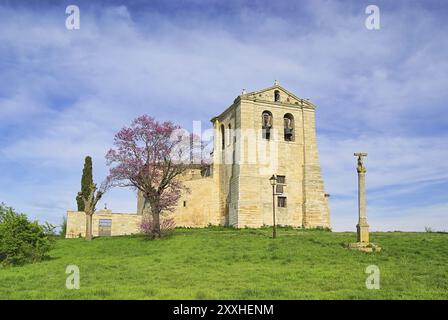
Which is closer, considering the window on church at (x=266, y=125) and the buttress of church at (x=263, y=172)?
the buttress of church at (x=263, y=172)

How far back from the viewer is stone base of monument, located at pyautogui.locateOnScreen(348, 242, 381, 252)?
60.8 ft

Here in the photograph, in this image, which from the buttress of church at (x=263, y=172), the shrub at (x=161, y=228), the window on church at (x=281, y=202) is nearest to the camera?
the shrub at (x=161, y=228)

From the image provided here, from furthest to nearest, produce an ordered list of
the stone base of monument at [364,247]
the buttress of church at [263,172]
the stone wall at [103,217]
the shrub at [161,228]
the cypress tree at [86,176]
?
the cypress tree at [86,176], the stone wall at [103,217], the buttress of church at [263,172], the shrub at [161,228], the stone base of monument at [364,247]

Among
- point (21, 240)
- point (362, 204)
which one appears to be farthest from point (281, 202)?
point (21, 240)

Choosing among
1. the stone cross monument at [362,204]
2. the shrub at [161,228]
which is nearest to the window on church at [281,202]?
the shrub at [161,228]

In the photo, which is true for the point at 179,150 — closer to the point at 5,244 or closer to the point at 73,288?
the point at 5,244

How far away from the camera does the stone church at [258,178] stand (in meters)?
35.6

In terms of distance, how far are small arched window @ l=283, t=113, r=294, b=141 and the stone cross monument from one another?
17.8 metres

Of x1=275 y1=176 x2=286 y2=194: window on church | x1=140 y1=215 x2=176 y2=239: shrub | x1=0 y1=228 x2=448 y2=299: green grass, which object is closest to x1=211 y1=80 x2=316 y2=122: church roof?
x1=275 y1=176 x2=286 y2=194: window on church

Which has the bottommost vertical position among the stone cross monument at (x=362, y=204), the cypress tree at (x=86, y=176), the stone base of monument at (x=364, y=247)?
the stone base of monument at (x=364, y=247)

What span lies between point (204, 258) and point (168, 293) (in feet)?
26.6

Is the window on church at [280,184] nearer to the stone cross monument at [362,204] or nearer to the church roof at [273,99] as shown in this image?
the church roof at [273,99]

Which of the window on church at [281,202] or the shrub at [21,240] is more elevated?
the window on church at [281,202]

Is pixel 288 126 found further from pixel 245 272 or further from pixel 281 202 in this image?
pixel 245 272
